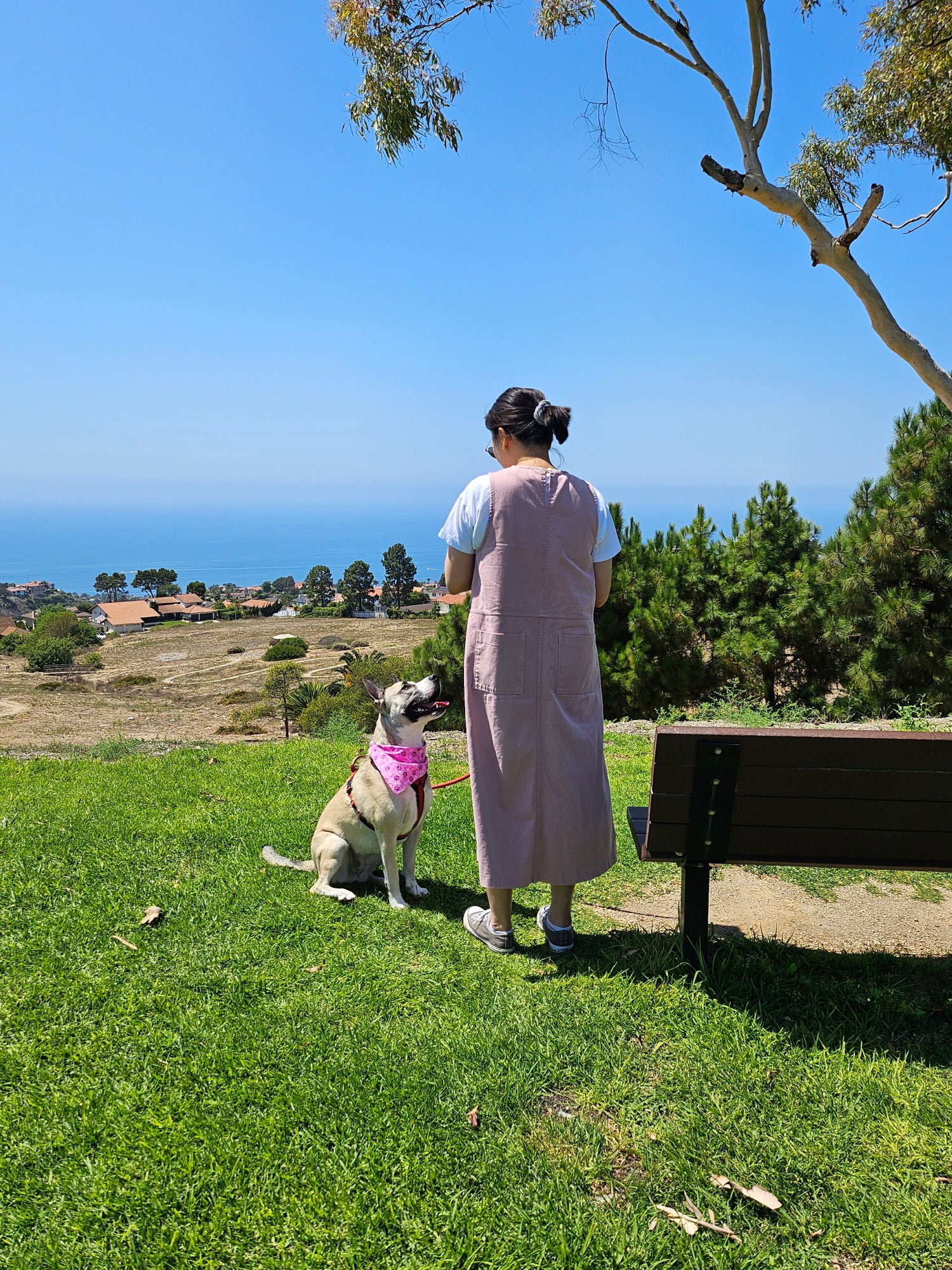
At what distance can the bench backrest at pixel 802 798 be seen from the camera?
278cm

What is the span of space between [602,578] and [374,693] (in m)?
1.28

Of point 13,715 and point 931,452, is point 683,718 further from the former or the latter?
point 13,715

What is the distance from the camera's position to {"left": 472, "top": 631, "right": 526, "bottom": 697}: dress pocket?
125 inches

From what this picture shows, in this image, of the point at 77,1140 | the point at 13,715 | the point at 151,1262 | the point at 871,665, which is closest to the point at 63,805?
the point at 77,1140

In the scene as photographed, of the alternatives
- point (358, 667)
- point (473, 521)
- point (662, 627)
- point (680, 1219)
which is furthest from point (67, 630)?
point (680, 1219)

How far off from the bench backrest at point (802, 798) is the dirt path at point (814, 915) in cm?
88

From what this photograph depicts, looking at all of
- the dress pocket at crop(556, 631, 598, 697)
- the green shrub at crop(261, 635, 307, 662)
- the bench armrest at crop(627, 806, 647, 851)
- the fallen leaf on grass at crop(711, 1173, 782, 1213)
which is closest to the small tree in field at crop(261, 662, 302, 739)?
the green shrub at crop(261, 635, 307, 662)

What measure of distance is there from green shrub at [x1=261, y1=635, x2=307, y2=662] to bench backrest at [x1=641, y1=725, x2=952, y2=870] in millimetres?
31815

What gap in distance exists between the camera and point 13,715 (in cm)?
2205

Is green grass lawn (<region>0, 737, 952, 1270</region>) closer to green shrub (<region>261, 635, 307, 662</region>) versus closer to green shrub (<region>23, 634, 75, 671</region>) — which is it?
green shrub (<region>261, 635, 307, 662</region>)

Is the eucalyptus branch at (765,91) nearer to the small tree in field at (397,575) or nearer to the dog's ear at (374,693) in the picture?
the dog's ear at (374,693)

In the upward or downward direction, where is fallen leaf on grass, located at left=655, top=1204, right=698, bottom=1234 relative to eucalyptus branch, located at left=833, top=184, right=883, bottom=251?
downward

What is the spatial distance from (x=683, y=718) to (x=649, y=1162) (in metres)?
7.91

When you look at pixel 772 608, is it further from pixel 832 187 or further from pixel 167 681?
pixel 167 681
